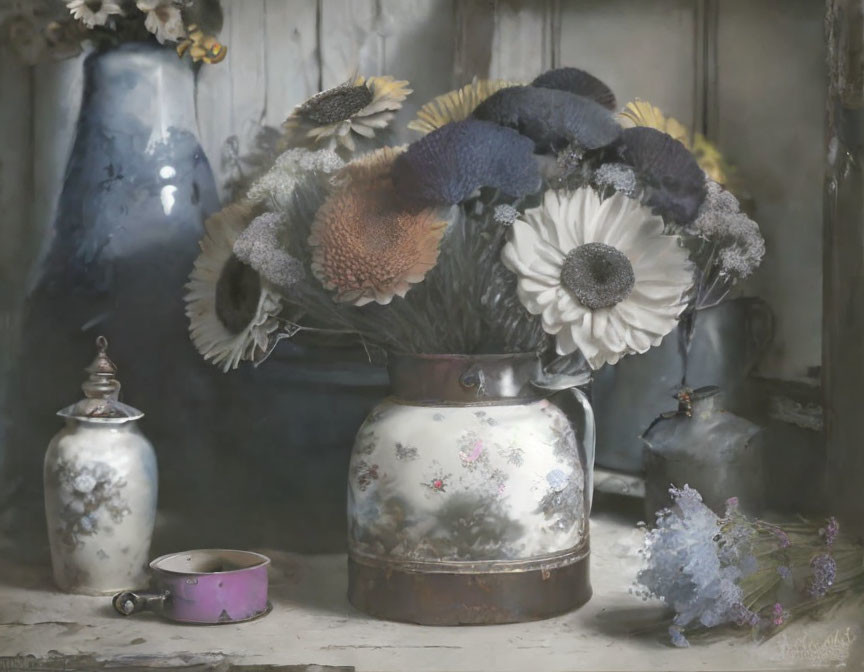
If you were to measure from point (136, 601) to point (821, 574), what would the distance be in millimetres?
618

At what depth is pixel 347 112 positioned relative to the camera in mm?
1226

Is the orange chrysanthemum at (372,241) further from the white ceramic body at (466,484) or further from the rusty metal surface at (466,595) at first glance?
the rusty metal surface at (466,595)

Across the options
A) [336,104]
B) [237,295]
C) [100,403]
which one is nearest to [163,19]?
[336,104]

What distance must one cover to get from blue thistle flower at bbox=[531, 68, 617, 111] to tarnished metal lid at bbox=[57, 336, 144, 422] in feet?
1.66

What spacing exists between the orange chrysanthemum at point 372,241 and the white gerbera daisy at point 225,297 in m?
0.15

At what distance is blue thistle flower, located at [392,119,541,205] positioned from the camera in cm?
97

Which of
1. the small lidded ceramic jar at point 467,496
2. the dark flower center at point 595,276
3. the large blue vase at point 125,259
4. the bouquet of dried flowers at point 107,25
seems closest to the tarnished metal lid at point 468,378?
the small lidded ceramic jar at point 467,496

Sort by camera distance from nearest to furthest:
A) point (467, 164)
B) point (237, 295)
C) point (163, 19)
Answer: point (467, 164) → point (237, 295) → point (163, 19)

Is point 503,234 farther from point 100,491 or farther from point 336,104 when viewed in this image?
point 100,491

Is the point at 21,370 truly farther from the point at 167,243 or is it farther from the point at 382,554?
the point at 382,554

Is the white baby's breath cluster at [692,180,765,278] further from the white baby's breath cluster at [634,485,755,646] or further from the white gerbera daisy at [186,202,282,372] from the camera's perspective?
the white gerbera daisy at [186,202,282,372]

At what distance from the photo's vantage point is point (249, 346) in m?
1.26

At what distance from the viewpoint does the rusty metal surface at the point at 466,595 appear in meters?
1.04

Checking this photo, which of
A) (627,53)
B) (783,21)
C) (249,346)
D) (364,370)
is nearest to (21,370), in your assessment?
(249,346)
